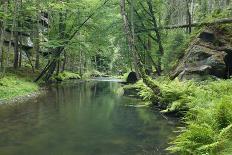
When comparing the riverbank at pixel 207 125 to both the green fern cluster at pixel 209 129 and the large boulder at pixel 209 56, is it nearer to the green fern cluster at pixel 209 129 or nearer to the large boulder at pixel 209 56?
the green fern cluster at pixel 209 129

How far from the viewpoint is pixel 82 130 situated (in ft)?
41.2

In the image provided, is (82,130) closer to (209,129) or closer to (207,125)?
(207,125)

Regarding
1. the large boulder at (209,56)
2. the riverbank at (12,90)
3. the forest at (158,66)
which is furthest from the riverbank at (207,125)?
the riverbank at (12,90)

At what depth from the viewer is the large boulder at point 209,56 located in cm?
1945

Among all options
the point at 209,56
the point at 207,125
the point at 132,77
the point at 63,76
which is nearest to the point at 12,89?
the point at 209,56

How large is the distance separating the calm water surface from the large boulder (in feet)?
14.1

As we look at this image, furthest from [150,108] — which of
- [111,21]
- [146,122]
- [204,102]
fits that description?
[111,21]

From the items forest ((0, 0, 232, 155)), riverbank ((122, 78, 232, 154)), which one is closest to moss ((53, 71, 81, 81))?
forest ((0, 0, 232, 155))

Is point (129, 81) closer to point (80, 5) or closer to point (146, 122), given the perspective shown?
point (80, 5)

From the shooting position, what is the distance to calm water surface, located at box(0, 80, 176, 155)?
1004cm

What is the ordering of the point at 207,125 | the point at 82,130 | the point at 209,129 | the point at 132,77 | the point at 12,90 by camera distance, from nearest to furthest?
the point at 209,129 → the point at 207,125 → the point at 82,130 → the point at 12,90 → the point at 132,77

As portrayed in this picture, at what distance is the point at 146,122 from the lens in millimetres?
14297

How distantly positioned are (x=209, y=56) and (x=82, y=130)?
1065 cm

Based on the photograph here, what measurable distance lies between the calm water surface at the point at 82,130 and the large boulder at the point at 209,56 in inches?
169
